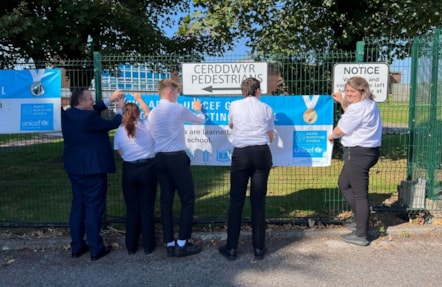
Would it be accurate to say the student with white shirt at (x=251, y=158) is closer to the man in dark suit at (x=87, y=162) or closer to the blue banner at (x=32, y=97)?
the man in dark suit at (x=87, y=162)

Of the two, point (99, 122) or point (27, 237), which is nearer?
point (99, 122)

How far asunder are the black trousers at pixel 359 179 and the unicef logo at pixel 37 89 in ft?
12.7

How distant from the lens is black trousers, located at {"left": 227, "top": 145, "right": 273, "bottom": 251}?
4648mm

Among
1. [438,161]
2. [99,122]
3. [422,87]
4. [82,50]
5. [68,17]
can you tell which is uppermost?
[68,17]

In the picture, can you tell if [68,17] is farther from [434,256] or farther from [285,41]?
[434,256]

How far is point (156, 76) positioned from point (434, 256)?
3.99 metres

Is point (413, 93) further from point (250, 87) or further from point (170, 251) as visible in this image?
point (170, 251)

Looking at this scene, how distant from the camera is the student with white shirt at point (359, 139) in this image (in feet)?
16.1

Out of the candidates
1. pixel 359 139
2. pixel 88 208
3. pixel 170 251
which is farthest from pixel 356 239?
pixel 88 208

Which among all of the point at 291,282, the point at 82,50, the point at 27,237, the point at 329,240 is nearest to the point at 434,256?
the point at 329,240

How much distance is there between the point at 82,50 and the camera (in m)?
11.6

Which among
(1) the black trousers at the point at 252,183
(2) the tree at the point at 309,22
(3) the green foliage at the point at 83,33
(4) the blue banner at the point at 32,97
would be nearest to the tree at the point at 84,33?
(3) the green foliage at the point at 83,33

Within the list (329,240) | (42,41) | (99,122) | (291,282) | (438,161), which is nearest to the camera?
(291,282)

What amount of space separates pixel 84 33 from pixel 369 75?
899 centimetres
